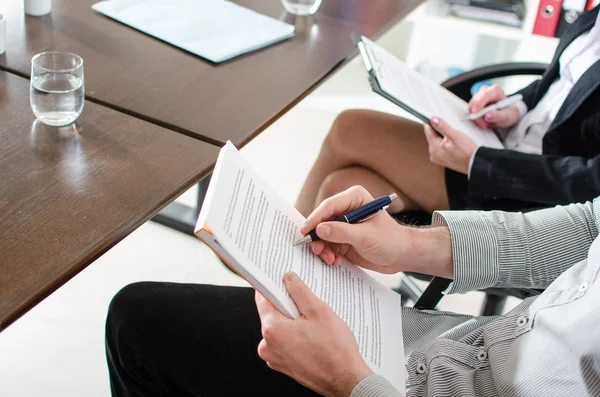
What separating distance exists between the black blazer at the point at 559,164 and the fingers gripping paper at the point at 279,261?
1.77 ft

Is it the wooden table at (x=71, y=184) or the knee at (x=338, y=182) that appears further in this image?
the knee at (x=338, y=182)

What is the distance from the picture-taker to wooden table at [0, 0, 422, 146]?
1200 millimetres

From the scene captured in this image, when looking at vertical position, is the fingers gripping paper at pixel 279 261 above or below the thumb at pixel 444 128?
above

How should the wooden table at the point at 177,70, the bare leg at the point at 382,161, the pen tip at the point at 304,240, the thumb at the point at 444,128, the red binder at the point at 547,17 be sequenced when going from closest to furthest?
1. the pen tip at the point at 304,240
2. the wooden table at the point at 177,70
3. the thumb at the point at 444,128
4. the bare leg at the point at 382,161
5. the red binder at the point at 547,17

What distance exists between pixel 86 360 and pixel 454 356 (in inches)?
40.7

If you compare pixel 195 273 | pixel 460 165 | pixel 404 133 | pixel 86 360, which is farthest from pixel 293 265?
pixel 195 273

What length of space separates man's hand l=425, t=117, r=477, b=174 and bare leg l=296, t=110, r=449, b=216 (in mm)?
87

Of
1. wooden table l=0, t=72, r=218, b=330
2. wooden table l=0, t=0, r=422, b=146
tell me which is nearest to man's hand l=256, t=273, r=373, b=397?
wooden table l=0, t=72, r=218, b=330

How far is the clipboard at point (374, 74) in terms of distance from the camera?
54.6 inches

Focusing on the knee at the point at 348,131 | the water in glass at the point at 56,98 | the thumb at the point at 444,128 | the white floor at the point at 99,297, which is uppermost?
the water in glass at the point at 56,98

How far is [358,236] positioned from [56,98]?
50 cm

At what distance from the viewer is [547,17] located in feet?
9.13

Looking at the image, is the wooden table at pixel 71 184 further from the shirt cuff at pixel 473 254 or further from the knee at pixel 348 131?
the knee at pixel 348 131

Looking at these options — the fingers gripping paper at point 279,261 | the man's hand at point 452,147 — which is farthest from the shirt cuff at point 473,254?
the man's hand at point 452,147
